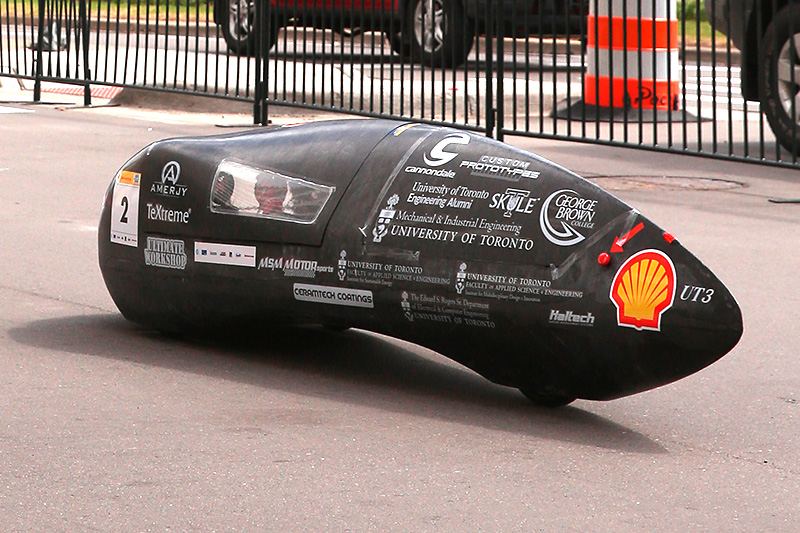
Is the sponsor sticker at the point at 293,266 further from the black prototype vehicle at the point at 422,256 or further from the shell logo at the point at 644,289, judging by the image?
the shell logo at the point at 644,289

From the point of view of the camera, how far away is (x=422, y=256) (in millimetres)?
4414

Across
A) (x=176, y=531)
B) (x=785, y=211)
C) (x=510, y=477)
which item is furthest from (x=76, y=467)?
(x=785, y=211)

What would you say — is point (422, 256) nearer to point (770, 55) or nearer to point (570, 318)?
point (570, 318)

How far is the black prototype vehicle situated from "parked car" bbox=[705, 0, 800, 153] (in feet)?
16.2

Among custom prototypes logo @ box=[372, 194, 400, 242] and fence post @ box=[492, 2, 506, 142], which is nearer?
custom prototypes logo @ box=[372, 194, 400, 242]

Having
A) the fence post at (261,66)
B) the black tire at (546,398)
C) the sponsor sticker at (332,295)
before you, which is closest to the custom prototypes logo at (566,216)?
the black tire at (546,398)

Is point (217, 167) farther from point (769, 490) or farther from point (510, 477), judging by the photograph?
point (769, 490)

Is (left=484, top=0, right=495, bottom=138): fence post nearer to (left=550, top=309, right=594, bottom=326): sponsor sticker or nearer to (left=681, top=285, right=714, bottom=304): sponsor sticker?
(left=550, top=309, right=594, bottom=326): sponsor sticker

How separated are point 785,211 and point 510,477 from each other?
4985 millimetres

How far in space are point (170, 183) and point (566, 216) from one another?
146 centimetres

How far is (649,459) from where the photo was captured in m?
4.03

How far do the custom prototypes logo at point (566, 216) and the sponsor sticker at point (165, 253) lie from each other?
4.35 ft

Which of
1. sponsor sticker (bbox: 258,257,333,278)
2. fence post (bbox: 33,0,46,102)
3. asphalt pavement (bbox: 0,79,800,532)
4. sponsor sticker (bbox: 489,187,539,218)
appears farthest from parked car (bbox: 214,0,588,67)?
sponsor sticker (bbox: 489,187,539,218)

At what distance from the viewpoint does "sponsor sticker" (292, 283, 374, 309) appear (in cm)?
452
